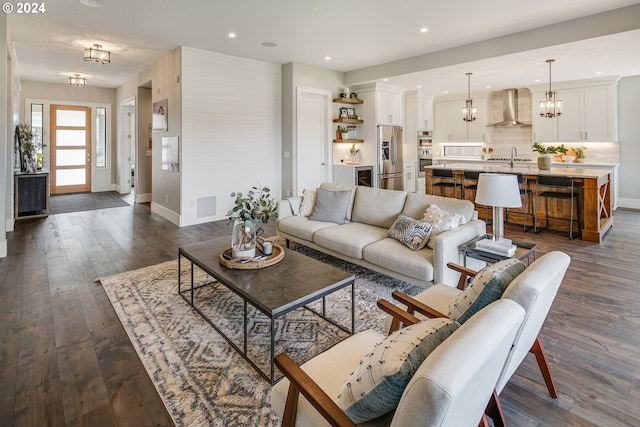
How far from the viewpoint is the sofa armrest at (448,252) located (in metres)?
2.87

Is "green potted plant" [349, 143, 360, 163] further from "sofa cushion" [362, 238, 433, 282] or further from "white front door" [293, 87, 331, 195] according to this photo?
"sofa cushion" [362, 238, 433, 282]

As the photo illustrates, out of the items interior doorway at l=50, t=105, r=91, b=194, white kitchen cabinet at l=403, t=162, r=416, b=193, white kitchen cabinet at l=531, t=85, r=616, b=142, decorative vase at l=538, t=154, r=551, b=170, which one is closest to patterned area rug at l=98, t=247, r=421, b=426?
decorative vase at l=538, t=154, r=551, b=170

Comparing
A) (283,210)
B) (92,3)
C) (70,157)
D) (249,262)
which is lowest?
(249,262)

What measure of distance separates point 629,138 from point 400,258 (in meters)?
7.43

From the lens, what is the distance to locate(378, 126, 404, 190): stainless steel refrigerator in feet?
25.4

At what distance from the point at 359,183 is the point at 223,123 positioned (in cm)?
300

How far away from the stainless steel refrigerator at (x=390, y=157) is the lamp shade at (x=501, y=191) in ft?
15.9

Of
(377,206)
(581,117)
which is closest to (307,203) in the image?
(377,206)

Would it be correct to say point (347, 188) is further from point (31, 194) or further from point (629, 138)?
point (629, 138)

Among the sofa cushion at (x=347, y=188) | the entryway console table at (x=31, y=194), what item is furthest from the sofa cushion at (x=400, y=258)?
the entryway console table at (x=31, y=194)

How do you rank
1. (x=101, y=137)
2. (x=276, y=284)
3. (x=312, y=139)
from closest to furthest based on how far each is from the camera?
1. (x=276, y=284)
2. (x=312, y=139)
3. (x=101, y=137)

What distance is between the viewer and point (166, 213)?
259 inches

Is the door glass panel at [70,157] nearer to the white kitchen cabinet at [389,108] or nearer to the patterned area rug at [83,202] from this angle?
the patterned area rug at [83,202]

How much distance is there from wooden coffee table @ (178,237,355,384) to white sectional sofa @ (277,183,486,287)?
77 centimetres
